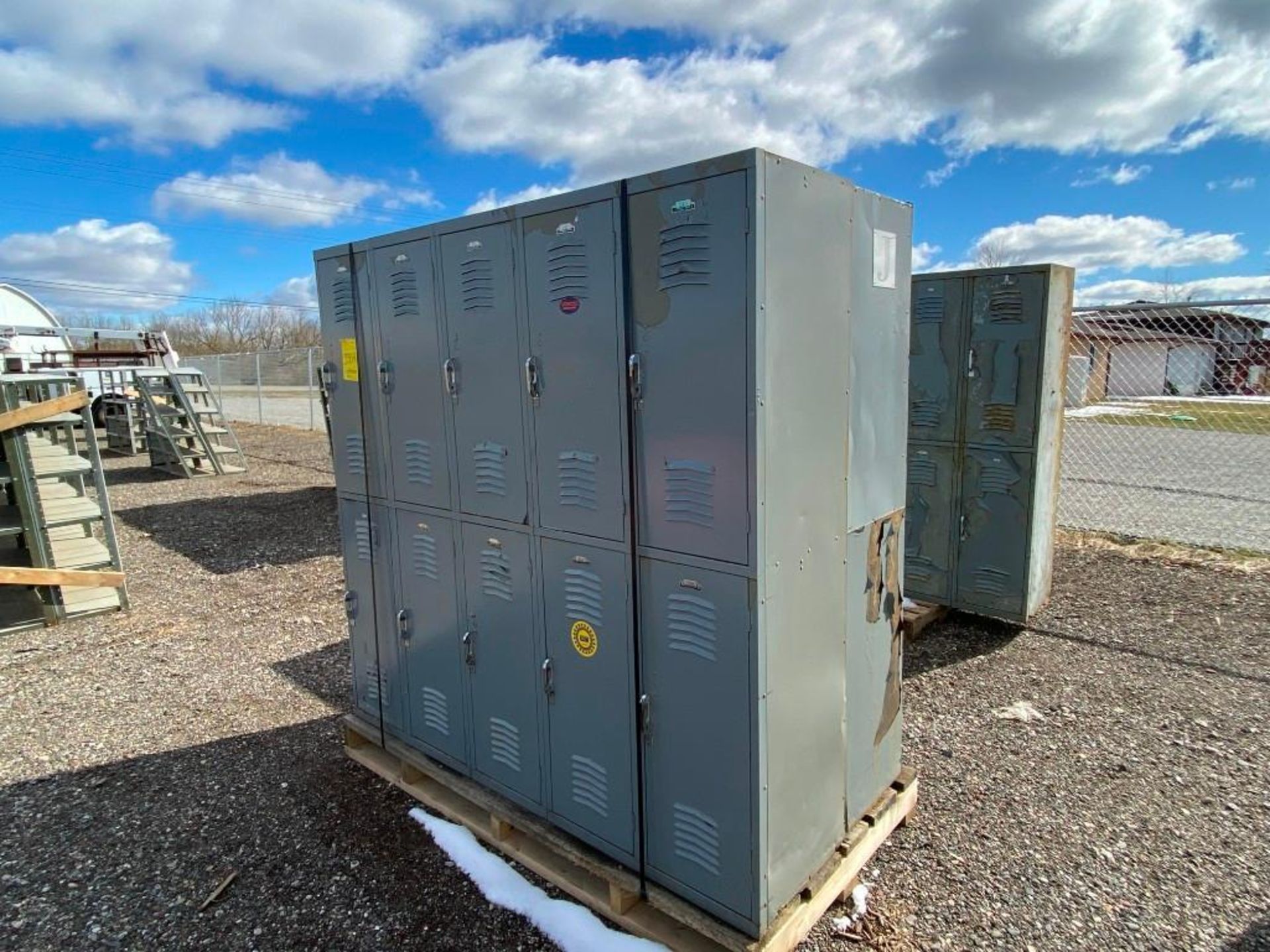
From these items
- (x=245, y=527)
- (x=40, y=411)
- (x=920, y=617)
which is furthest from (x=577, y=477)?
(x=245, y=527)

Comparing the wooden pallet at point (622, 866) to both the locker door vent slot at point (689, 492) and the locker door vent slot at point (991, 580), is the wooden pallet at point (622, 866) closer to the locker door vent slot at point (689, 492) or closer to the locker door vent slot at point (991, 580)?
the locker door vent slot at point (689, 492)

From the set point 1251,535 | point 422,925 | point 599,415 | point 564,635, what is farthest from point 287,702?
point 1251,535

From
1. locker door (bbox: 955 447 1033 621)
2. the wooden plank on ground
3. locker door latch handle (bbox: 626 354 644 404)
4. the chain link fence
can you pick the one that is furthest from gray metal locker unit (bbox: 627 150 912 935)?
the wooden plank on ground

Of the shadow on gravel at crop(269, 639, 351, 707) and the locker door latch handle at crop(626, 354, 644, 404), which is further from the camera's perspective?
the shadow on gravel at crop(269, 639, 351, 707)

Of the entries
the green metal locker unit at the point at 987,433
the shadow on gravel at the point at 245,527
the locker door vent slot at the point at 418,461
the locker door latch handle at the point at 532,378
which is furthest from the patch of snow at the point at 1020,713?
the shadow on gravel at the point at 245,527

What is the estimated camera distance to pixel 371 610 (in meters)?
3.08

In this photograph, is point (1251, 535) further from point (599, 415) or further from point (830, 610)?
point (599, 415)

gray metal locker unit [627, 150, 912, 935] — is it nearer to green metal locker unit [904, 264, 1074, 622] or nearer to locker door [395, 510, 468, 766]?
locker door [395, 510, 468, 766]

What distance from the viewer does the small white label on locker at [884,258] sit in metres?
2.27

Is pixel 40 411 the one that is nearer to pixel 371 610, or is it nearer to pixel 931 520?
pixel 371 610

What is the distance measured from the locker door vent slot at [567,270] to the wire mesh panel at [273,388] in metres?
14.9

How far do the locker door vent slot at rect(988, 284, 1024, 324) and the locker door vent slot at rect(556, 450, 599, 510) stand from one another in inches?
125

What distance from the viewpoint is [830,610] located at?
2.17 meters

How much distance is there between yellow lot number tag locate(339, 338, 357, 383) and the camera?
2941 mm
